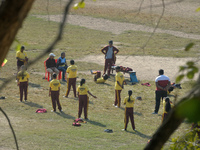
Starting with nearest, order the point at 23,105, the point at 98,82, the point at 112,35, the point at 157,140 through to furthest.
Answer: the point at 157,140 → the point at 23,105 → the point at 98,82 → the point at 112,35

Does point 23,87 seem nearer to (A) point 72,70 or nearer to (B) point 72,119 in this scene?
(A) point 72,70

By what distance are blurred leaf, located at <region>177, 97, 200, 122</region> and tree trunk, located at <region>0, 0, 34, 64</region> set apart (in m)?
0.96

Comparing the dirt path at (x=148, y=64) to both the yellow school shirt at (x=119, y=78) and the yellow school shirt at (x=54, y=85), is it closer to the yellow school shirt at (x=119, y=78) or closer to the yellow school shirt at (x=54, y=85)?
the yellow school shirt at (x=119, y=78)

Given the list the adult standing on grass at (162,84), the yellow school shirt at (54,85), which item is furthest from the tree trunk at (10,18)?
the adult standing on grass at (162,84)

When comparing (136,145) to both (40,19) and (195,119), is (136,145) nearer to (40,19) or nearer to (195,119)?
(195,119)

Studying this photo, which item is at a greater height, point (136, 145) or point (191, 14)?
point (191, 14)

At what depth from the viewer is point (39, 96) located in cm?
1551

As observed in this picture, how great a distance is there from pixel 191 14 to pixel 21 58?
32113 mm

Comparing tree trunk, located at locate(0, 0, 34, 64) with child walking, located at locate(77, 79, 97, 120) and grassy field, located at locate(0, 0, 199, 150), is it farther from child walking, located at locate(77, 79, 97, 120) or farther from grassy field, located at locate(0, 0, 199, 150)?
child walking, located at locate(77, 79, 97, 120)

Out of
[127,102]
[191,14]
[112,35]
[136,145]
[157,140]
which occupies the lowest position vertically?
[136,145]

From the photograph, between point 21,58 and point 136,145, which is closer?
point 136,145

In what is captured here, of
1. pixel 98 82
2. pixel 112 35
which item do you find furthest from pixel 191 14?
pixel 98 82

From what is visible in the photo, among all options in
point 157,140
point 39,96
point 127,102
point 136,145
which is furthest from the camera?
point 39,96

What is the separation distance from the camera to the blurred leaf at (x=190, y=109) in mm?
1532
